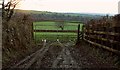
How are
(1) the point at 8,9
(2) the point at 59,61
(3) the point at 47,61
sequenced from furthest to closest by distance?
(1) the point at 8,9 → (3) the point at 47,61 → (2) the point at 59,61

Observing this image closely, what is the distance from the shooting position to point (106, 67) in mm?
12492

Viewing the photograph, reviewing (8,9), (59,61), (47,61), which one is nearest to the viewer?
(59,61)

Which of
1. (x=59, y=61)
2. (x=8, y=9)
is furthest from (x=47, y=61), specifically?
(x=8, y=9)

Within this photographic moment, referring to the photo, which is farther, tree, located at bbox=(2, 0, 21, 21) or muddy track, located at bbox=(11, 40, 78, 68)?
tree, located at bbox=(2, 0, 21, 21)

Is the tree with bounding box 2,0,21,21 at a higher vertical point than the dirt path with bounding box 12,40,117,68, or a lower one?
higher

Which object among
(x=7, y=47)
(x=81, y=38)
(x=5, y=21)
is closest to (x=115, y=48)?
(x=7, y=47)

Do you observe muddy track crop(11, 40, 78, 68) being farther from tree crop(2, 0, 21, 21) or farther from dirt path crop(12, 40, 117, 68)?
tree crop(2, 0, 21, 21)

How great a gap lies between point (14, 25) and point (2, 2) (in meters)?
1.59

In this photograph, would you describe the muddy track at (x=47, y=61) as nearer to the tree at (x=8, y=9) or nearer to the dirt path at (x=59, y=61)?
the dirt path at (x=59, y=61)

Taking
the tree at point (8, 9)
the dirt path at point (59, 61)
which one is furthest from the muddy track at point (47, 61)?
the tree at point (8, 9)

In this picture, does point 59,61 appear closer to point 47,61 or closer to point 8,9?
point 47,61

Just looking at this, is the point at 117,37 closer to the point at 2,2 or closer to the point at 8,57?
the point at 8,57

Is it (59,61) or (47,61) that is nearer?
(59,61)

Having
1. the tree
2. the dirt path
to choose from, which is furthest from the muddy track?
the tree
